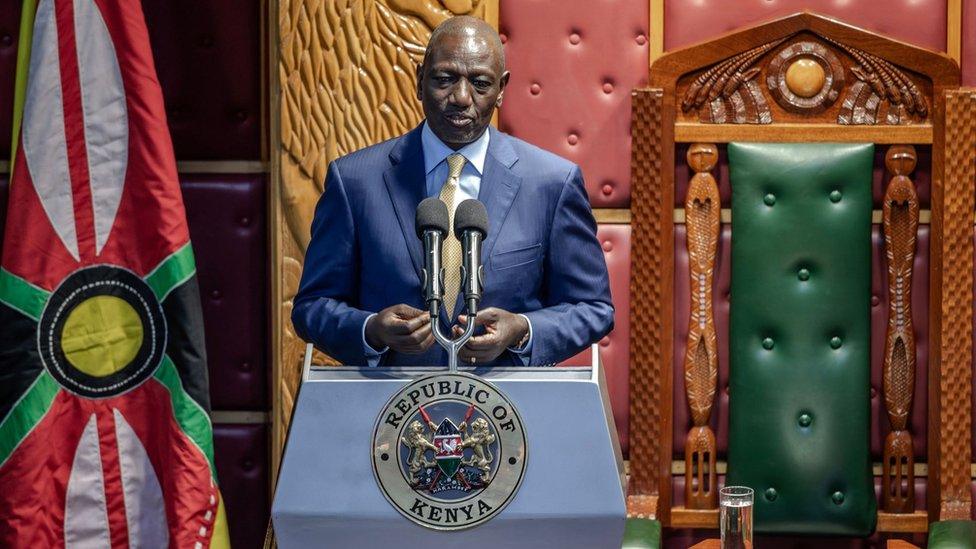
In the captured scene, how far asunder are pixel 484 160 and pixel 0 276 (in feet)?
4.60

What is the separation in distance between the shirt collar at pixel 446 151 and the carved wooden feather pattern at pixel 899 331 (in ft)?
4.81

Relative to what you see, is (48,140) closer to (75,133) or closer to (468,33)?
(75,133)

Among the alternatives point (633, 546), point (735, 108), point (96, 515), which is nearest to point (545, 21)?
point (735, 108)

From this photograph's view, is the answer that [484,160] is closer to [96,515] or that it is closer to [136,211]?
[136,211]

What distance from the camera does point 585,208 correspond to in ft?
7.49

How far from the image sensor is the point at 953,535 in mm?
2918

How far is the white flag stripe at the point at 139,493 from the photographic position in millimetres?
3109

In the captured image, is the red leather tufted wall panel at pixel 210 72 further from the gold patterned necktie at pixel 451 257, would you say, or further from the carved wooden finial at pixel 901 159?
the carved wooden finial at pixel 901 159

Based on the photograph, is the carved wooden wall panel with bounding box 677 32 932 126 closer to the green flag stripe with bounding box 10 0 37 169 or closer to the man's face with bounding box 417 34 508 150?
the man's face with bounding box 417 34 508 150

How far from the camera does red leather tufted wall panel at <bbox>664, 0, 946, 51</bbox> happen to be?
334 cm

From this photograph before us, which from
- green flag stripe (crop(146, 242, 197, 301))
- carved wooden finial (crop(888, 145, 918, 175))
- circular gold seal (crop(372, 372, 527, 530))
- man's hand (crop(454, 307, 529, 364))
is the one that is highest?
carved wooden finial (crop(888, 145, 918, 175))

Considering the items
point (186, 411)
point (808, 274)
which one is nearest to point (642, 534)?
point (808, 274)

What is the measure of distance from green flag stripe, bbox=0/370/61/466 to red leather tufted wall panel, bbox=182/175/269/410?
64cm

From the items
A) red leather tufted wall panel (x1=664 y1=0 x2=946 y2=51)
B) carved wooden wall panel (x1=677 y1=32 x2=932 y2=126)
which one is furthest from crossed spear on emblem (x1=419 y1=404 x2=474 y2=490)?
red leather tufted wall panel (x1=664 y1=0 x2=946 y2=51)
